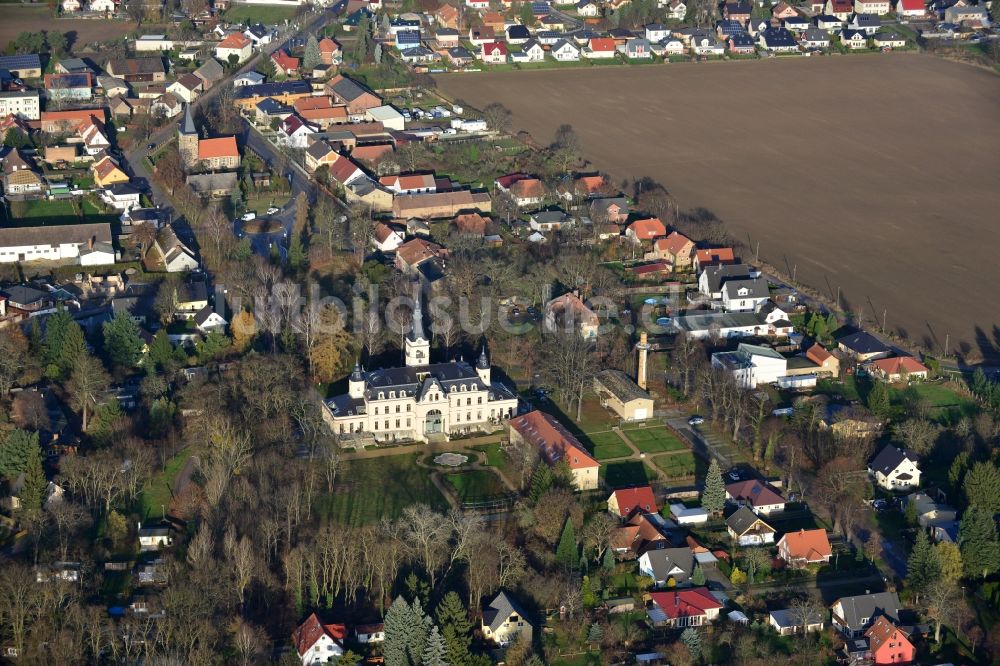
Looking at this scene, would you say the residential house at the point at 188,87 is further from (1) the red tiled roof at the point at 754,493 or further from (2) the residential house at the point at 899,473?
(2) the residential house at the point at 899,473

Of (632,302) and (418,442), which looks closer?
(418,442)

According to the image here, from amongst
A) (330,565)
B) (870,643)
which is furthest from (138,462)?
(870,643)

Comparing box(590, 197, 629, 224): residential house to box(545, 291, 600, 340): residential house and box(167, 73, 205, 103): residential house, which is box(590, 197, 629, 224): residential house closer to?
box(545, 291, 600, 340): residential house

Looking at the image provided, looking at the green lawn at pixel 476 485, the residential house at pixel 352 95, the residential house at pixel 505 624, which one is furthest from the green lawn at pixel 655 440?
the residential house at pixel 352 95

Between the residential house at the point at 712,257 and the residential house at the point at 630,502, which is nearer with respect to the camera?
the residential house at the point at 630,502

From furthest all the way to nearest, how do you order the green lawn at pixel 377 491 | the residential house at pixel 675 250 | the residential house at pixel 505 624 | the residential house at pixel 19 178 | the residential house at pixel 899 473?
the residential house at pixel 19 178
the residential house at pixel 675 250
the residential house at pixel 899 473
the green lawn at pixel 377 491
the residential house at pixel 505 624

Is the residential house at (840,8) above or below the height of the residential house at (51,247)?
above

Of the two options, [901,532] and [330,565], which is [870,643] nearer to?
[901,532]
